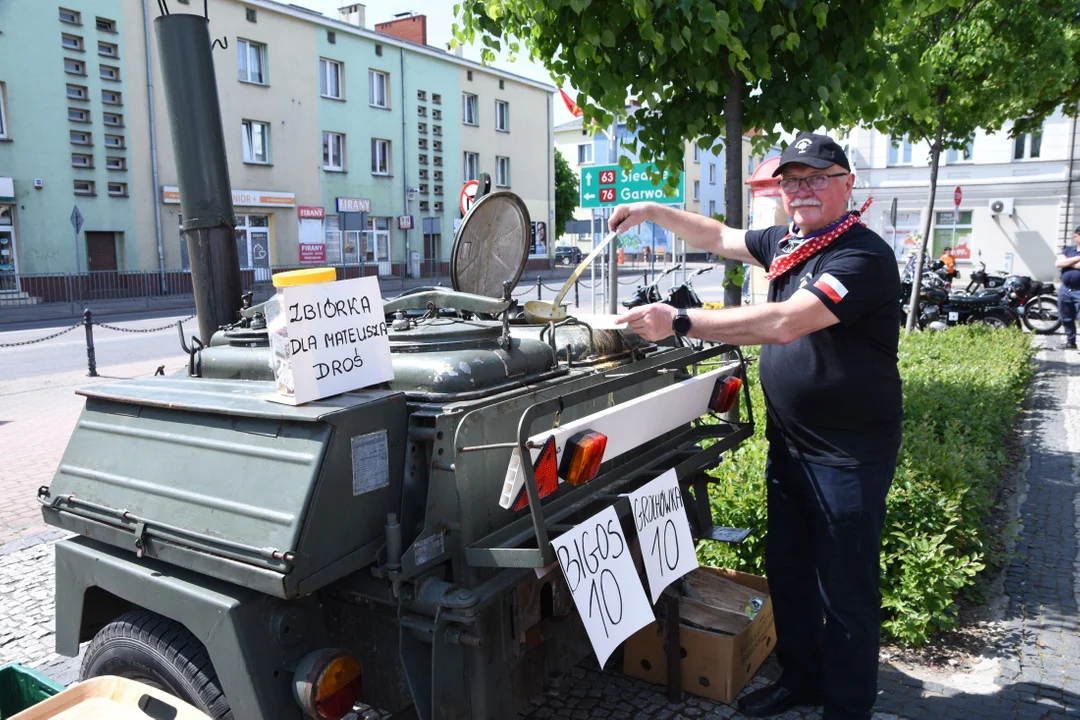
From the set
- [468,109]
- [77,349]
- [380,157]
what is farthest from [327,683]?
[468,109]

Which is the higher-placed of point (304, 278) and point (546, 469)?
point (304, 278)

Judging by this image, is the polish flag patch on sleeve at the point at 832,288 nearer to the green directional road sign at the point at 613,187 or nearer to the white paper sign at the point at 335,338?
the white paper sign at the point at 335,338

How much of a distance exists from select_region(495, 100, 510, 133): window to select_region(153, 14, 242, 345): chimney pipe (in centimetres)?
3779

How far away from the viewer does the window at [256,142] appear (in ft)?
95.0

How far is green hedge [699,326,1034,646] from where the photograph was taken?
12.5ft

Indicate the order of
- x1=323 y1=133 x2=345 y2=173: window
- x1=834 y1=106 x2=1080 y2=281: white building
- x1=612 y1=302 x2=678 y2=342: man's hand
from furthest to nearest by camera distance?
x1=323 y1=133 x2=345 y2=173: window
x1=834 y1=106 x2=1080 y2=281: white building
x1=612 y1=302 x2=678 y2=342: man's hand

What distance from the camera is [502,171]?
4125cm

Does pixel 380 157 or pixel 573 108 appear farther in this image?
pixel 380 157

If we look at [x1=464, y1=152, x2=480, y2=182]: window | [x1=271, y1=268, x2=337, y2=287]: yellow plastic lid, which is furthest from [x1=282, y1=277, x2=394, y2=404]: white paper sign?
[x1=464, y1=152, x2=480, y2=182]: window

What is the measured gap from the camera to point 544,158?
4334cm

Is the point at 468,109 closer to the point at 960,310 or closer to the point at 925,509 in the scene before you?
the point at 960,310

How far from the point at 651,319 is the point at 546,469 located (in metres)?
0.67

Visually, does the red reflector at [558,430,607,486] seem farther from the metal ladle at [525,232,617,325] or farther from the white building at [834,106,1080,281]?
the white building at [834,106,1080,281]

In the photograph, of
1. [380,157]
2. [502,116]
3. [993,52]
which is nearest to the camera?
[993,52]
